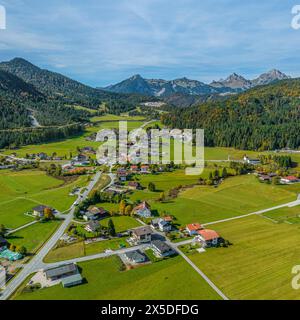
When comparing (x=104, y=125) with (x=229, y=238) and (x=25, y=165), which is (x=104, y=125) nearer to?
(x=25, y=165)

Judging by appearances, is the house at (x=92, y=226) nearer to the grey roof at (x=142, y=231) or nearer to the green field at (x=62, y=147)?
the grey roof at (x=142, y=231)

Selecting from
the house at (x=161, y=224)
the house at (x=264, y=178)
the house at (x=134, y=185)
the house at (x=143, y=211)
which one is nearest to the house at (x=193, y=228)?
the house at (x=161, y=224)

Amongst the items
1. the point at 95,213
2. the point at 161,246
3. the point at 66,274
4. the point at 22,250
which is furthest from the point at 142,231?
the point at 22,250

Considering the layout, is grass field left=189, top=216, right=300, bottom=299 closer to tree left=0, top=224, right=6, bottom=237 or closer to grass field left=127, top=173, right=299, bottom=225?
grass field left=127, top=173, right=299, bottom=225

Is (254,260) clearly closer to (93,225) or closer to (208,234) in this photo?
(208,234)

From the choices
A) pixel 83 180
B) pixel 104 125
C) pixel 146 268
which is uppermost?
pixel 104 125

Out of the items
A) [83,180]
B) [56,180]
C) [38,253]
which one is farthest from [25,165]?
[38,253]
